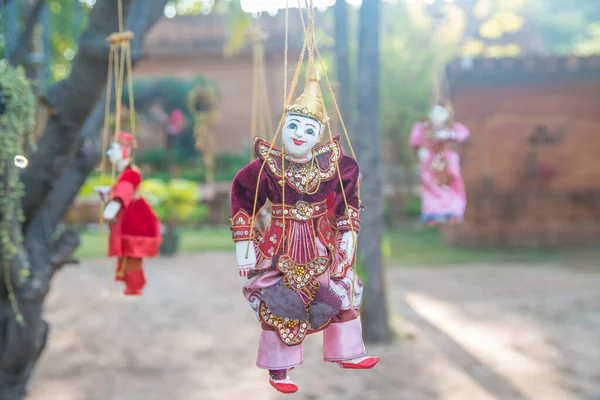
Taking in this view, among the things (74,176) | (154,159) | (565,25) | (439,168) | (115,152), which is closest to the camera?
(115,152)

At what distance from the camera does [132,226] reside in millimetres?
3496

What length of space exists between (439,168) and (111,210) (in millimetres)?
2438

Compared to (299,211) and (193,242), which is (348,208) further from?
(193,242)

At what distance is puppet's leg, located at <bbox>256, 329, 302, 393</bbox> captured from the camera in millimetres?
2432

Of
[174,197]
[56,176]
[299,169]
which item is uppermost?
[299,169]

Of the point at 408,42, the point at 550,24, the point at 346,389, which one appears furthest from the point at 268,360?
the point at 550,24

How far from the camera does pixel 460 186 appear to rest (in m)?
4.75

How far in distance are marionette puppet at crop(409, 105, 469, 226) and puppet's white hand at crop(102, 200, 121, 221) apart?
2226mm

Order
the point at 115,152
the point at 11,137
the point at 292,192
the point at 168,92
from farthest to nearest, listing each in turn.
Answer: the point at 168,92
the point at 11,137
the point at 115,152
the point at 292,192

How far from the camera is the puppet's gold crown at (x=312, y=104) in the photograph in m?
2.47

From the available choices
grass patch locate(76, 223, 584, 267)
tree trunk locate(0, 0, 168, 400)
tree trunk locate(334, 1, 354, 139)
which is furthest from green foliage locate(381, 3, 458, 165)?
tree trunk locate(0, 0, 168, 400)

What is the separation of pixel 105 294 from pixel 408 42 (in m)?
10.2

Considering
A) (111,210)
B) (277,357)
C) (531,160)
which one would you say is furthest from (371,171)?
(531,160)

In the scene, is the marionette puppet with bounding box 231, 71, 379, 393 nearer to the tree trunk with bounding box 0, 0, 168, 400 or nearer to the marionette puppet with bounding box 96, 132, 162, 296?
the marionette puppet with bounding box 96, 132, 162, 296
